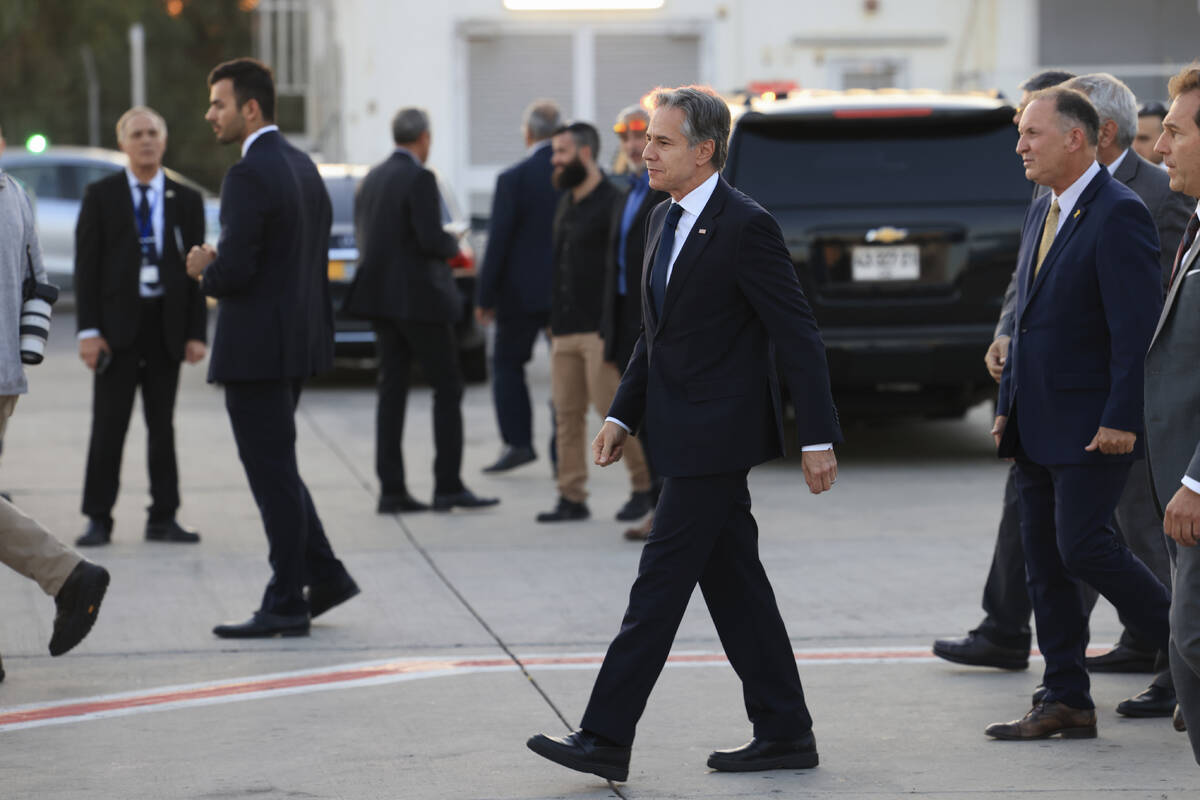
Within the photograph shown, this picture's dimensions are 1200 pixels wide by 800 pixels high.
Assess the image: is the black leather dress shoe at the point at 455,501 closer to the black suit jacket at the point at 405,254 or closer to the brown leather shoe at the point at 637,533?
the black suit jacket at the point at 405,254

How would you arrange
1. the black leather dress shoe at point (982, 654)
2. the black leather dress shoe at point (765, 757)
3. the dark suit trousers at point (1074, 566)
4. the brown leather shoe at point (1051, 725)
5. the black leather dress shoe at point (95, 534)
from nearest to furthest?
the black leather dress shoe at point (765, 757)
the dark suit trousers at point (1074, 566)
the brown leather shoe at point (1051, 725)
the black leather dress shoe at point (982, 654)
the black leather dress shoe at point (95, 534)

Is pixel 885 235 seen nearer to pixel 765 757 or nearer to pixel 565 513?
pixel 565 513

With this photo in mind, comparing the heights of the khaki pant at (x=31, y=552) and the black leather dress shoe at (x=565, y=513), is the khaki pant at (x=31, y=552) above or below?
above

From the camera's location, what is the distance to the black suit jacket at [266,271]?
6.86 meters

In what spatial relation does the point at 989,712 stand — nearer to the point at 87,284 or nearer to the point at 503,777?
the point at 503,777

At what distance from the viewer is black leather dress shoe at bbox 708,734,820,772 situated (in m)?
5.20

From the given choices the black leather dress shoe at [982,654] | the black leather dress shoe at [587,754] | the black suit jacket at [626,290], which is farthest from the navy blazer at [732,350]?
the black suit jacket at [626,290]

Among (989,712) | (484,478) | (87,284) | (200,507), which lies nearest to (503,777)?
(989,712)

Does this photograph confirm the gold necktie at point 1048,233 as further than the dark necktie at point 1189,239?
Yes

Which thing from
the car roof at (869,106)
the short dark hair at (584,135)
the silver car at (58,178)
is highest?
the car roof at (869,106)

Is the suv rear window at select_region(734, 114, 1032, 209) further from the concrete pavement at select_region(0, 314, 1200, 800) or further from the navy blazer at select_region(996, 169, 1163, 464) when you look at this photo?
the navy blazer at select_region(996, 169, 1163, 464)

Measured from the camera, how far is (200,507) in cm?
993

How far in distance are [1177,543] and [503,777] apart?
1839 millimetres

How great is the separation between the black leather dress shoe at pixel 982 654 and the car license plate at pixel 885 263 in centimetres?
425
